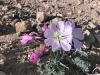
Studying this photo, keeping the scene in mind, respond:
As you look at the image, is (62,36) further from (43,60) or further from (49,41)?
(43,60)

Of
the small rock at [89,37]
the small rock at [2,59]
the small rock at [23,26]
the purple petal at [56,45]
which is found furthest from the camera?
the small rock at [89,37]

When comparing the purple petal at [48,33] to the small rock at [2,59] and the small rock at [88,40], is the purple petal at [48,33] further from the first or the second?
the small rock at [88,40]

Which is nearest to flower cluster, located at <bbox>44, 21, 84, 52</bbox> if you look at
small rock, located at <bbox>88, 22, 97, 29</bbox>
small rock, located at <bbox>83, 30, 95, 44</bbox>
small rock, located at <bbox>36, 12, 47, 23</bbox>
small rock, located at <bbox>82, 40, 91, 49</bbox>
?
small rock, located at <bbox>82, 40, 91, 49</bbox>

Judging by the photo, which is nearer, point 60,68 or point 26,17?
point 60,68

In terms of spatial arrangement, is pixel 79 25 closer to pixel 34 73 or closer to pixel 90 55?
pixel 90 55

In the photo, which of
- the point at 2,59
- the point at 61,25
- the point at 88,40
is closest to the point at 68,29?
the point at 61,25

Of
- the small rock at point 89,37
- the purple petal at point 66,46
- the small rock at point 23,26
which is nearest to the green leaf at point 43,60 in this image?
the purple petal at point 66,46

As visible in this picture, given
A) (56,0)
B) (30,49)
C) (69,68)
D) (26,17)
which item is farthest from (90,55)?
(56,0)
